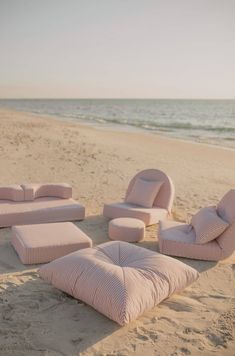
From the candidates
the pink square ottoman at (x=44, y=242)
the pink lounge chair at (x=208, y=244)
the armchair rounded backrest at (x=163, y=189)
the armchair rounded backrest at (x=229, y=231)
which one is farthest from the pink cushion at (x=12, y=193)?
the armchair rounded backrest at (x=229, y=231)

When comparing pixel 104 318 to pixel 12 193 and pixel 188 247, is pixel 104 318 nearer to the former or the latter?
pixel 188 247

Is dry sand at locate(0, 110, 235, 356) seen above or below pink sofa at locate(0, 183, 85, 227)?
below

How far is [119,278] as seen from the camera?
335 centimetres

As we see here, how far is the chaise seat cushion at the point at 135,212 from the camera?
5.88 m

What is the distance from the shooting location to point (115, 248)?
4.03 meters

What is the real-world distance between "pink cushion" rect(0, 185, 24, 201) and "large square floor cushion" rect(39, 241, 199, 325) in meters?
2.53

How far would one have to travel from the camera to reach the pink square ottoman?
174 inches

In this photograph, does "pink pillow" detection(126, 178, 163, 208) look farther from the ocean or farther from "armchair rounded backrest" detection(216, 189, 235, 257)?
the ocean

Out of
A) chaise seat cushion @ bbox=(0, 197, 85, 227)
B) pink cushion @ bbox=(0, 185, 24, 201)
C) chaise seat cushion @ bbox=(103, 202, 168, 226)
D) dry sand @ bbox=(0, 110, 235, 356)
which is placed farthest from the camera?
pink cushion @ bbox=(0, 185, 24, 201)

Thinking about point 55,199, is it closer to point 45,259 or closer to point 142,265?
point 45,259

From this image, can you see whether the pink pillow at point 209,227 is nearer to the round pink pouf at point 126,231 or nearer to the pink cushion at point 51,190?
the round pink pouf at point 126,231

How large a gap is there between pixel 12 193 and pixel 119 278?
10.8 ft

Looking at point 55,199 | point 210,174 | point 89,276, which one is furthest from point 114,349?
point 210,174

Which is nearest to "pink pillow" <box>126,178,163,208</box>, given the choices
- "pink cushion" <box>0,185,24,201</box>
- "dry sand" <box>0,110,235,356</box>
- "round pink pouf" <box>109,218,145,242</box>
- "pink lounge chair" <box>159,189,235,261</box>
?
"dry sand" <box>0,110,235,356</box>
